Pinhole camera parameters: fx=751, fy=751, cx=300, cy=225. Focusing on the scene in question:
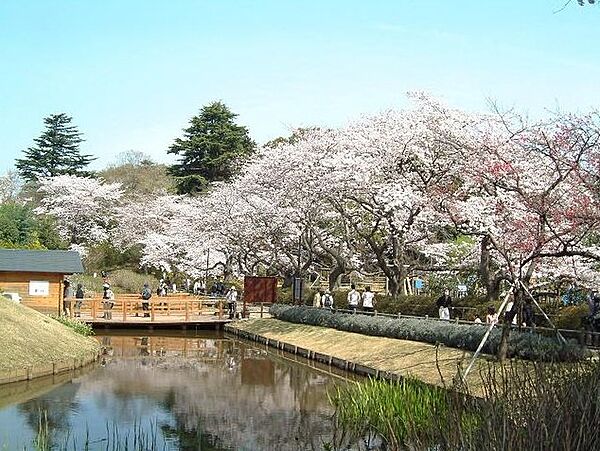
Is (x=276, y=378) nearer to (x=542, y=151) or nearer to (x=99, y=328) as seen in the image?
(x=542, y=151)

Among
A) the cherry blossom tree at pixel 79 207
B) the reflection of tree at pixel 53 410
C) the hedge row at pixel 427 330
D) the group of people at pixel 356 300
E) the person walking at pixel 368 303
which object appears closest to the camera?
the reflection of tree at pixel 53 410

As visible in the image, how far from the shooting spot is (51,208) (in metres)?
53.6

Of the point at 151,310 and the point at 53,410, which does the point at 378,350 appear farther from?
the point at 151,310

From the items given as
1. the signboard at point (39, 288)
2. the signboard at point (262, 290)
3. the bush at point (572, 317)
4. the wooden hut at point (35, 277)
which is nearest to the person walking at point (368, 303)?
the bush at point (572, 317)

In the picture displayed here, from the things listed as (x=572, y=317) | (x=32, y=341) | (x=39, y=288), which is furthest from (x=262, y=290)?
(x=572, y=317)

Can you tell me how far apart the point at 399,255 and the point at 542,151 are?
750 cm

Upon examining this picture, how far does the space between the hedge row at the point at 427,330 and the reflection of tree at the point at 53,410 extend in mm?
7786

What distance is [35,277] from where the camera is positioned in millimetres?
31156

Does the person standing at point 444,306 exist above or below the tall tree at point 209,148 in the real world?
below

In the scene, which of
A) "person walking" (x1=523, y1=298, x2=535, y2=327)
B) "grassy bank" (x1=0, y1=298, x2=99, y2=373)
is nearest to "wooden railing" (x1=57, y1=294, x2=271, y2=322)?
"grassy bank" (x1=0, y1=298, x2=99, y2=373)

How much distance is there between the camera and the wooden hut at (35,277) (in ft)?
101

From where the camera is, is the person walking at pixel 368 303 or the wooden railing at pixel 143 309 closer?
the person walking at pixel 368 303

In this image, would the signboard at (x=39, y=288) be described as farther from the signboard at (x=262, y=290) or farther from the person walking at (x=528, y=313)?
the person walking at (x=528, y=313)

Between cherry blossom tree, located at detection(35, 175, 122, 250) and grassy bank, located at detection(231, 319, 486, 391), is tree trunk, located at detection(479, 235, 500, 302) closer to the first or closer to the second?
grassy bank, located at detection(231, 319, 486, 391)
